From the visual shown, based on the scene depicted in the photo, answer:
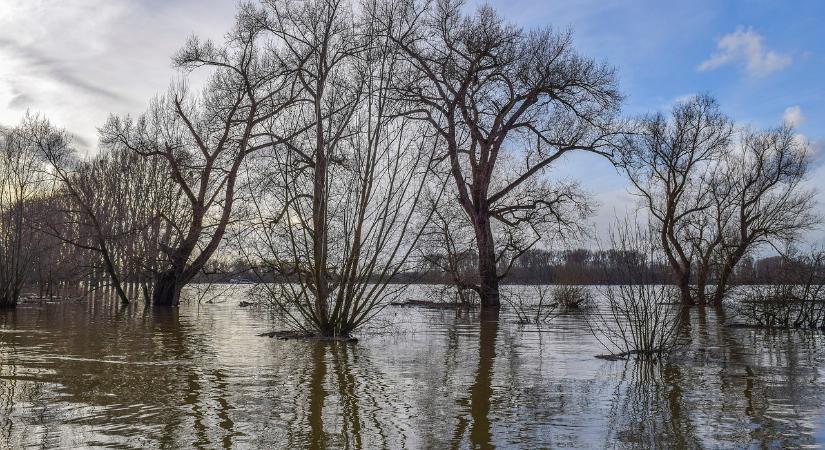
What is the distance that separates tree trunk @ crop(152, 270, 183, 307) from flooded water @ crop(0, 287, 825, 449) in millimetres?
14506

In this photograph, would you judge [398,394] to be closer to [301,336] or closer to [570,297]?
[301,336]

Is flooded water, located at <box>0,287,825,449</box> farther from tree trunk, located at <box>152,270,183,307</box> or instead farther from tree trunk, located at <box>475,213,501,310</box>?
tree trunk, located at <box>152,270,183,307</box>

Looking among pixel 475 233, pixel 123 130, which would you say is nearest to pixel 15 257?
pixel 123 130

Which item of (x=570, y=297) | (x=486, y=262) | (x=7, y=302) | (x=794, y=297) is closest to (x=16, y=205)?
(x=7, y=302)

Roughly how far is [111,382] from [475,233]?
2041 centimetres

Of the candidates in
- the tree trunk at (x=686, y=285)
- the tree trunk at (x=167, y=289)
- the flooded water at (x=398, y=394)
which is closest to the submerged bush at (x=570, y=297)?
the tree trunk at (x=686, y=285)

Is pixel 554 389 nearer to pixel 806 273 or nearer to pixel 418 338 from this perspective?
pixel 418 338

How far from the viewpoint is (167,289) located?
28.8 metres

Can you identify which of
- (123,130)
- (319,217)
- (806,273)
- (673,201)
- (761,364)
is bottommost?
(761,364)

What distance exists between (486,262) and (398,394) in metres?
20.0

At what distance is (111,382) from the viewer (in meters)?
8.38

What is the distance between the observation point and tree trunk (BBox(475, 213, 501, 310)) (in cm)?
2744

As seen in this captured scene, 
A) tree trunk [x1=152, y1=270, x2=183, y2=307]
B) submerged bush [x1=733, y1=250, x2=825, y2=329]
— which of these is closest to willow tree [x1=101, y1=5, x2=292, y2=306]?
tree trunk [x1=152, y1=270, x2=183, y2=307]

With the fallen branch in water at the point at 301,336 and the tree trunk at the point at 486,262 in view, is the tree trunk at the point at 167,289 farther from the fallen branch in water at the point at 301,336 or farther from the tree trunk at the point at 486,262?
the fallen branch in water at the point at 301,336
